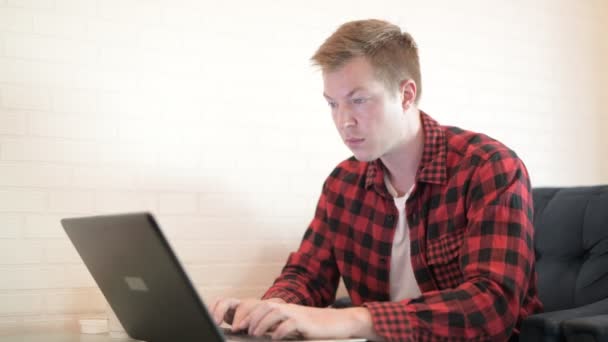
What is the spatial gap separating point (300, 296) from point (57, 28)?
1.07 m

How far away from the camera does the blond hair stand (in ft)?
6.27

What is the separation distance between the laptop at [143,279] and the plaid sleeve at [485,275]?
253 mm

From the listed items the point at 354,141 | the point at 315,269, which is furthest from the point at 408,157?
the point at 315,269

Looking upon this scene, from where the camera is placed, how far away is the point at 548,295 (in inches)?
87.9

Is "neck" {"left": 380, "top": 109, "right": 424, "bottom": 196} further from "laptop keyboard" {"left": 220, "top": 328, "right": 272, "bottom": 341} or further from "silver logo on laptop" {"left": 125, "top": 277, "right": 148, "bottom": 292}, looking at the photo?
"silver logo on laptop" {"left": 125, "top": 277, "right": 148, "bottom": 292}

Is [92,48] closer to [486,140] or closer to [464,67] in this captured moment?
[486,140]

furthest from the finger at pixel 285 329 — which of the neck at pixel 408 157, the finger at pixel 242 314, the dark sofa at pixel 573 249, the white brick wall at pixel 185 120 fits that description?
the white brick wall at pixel 185 120

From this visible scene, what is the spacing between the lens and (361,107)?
1909mm

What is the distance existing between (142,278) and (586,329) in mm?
1000

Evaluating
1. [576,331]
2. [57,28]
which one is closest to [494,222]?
[576,331]

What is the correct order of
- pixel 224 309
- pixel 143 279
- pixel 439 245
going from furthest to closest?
pixel 439 245 → pixel 224 309 → pixel 143 279

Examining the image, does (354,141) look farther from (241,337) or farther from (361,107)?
(241,337)

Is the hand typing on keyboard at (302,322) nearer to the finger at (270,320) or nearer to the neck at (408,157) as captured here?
the finger at (270,320)

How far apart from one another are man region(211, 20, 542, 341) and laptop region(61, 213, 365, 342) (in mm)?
200
